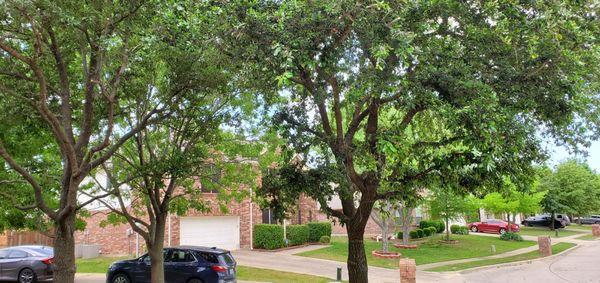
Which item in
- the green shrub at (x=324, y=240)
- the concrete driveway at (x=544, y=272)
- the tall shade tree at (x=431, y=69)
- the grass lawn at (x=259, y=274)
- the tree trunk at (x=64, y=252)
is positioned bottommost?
the concrete driveway at (x=544, y=272)

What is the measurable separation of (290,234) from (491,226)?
75.4 ft

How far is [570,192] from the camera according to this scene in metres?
43.5

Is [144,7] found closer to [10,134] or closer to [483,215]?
[10,134]

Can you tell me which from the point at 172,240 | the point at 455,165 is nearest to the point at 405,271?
the point at 455,165

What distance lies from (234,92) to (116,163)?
14.5 ft

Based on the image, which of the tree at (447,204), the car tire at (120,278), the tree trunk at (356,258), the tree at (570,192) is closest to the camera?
the tree trunk at (356,258)

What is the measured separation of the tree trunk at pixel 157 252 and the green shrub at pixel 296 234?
16.0 m

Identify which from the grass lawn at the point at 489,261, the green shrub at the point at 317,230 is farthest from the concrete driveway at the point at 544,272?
the green shrub at the point at 317,230

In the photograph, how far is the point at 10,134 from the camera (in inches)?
444

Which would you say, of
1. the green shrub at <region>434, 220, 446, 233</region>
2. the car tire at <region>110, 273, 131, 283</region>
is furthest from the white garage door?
the green shrub at <region>434, 220, 446, 233</region>

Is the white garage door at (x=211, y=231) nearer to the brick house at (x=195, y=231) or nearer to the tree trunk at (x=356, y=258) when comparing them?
the brick house at (x=195, y=231)

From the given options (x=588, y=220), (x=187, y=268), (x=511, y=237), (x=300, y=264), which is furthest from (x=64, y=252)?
(x=588, y=220)

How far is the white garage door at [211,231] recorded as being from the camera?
26.8 m

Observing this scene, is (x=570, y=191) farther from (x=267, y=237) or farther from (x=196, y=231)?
(x=196, y=231)
